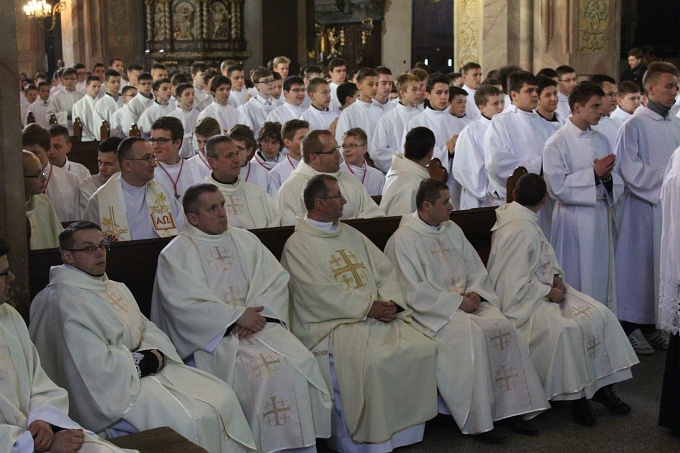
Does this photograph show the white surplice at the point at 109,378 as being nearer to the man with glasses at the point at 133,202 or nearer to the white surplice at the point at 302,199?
the man with glasses at the point at 133,202

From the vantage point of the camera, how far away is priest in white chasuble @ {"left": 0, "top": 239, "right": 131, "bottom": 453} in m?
3.86

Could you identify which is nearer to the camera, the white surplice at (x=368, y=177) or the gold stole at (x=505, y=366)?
the gold stole at (x=505, y=366)

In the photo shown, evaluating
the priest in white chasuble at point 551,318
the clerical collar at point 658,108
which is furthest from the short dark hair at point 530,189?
the clerical collar at point 658,108

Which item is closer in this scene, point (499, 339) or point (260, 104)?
→ point (499, 339)

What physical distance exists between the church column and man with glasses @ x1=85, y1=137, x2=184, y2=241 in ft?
4.47

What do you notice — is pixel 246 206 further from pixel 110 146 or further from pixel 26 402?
pixel 26 402

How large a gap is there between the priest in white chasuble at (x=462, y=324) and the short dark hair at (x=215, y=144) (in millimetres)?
Result: 1209

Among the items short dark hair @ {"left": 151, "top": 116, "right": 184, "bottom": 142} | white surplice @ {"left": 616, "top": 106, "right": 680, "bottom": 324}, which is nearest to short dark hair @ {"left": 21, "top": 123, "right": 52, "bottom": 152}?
short dark hair @ {"left": 151, "top": 116, "right": 184, "bottom": 142}

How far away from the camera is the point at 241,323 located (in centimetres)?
536

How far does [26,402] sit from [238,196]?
2.86 m

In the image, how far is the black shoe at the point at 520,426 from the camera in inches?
225

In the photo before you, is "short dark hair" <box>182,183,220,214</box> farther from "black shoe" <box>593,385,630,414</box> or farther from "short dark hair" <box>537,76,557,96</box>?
"short dark hair" <box>537,76,557,96</box>

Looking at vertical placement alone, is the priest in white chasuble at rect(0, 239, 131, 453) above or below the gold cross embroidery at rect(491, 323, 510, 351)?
above

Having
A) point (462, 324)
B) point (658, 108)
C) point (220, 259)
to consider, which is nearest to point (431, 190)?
point (462, 324)
